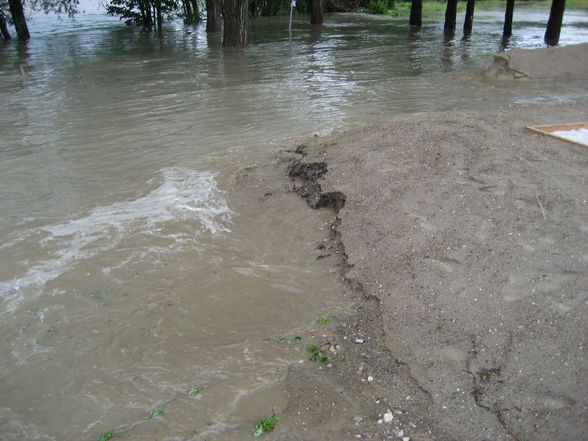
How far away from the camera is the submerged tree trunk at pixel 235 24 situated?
1747 centimetres

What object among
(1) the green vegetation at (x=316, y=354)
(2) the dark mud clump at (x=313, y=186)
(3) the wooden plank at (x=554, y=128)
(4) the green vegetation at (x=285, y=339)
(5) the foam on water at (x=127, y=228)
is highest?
(3) the wooden plank at (x=554, y=128)

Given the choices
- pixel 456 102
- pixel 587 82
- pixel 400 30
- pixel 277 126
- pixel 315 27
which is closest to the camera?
pixel 277 126

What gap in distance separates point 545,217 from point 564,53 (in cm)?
1023

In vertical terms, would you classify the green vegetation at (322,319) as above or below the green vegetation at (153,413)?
above

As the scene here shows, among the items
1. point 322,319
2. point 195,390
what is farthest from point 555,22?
point 195,390

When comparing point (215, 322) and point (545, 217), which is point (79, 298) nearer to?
point (215, 322)

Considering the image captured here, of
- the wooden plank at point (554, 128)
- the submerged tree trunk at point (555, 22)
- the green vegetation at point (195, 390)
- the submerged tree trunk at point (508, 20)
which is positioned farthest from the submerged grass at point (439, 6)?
the green vegetation at point (195, 390)

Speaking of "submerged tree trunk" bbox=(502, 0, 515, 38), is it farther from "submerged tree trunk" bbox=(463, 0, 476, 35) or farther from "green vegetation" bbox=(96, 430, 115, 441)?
"green vegetation" bbox=(96, 430, 115, 441)

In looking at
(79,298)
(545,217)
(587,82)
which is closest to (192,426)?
(79,298)

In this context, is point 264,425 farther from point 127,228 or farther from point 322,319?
point 127,228

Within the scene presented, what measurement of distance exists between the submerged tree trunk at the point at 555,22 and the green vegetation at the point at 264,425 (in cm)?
1929

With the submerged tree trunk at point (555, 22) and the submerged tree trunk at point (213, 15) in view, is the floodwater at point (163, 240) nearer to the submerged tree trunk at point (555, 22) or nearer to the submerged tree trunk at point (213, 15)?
the submerged tree trunk at point (555, 22)

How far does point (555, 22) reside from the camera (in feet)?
60.2

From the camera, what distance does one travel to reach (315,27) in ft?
84.7
